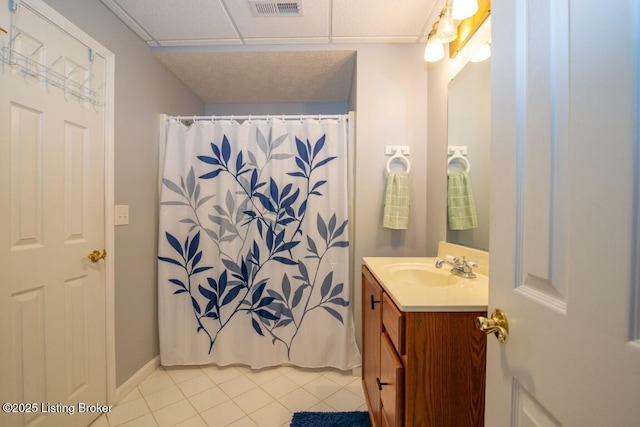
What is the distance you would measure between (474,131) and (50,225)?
2121 mm

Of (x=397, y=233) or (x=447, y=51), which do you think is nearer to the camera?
(x=447, y=51)

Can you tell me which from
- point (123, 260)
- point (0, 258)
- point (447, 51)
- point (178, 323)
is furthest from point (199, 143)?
point (447, 51)

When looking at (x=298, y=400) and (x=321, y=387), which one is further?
(x=321, y=387)

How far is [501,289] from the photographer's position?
554 millimetres

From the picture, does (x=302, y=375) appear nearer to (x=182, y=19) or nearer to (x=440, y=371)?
(x=440, y=371)

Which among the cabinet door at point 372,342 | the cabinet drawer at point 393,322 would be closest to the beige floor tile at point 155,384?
the cabinet door at point 372,342

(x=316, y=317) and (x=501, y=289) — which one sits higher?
(x=501, y=289)

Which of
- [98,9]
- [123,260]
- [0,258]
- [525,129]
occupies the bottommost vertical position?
[123,260]

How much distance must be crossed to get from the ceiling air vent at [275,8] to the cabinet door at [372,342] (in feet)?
5.29

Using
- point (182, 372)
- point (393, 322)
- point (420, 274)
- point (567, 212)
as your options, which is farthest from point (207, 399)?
point (567, 212)

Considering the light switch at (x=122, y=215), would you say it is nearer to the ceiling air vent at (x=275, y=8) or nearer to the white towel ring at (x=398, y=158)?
the ceiling air vent at (x=275, y=8)

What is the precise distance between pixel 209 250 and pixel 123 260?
0.50 m

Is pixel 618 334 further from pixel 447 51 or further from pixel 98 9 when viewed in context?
pixel 98 9

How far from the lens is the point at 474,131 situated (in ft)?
3.98
